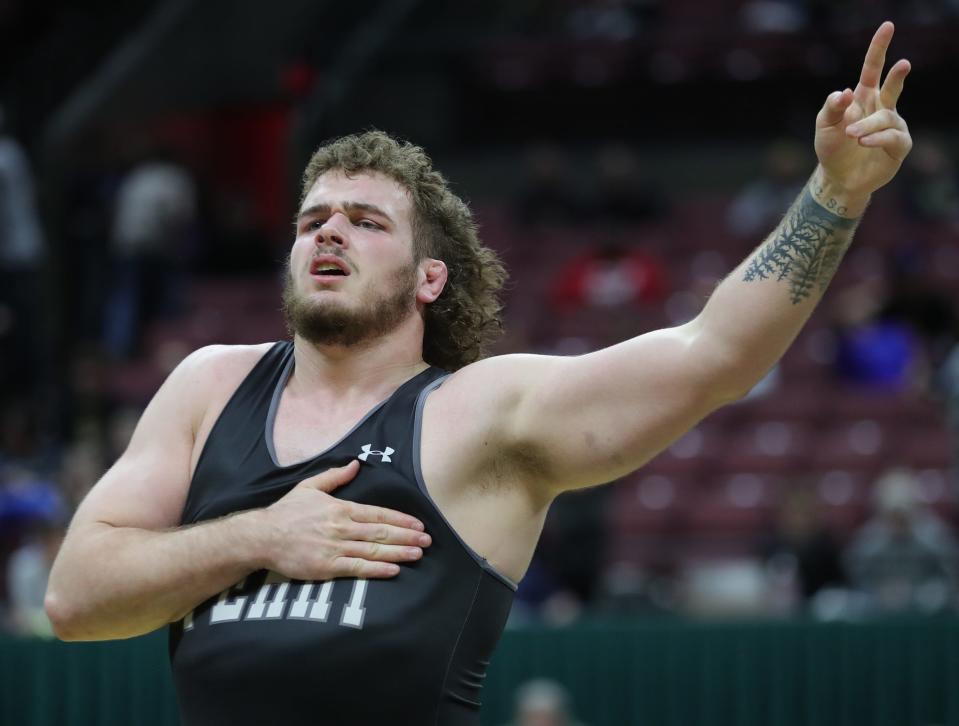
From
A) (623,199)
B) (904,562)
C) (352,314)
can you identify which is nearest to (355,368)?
(352,314)

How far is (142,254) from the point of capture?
43.0 ft

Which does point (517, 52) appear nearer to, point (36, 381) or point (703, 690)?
→ point (36, 381)

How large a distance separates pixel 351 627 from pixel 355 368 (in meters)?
0.65

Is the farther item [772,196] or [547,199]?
[547,199]

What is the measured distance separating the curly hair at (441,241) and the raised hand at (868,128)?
103cm

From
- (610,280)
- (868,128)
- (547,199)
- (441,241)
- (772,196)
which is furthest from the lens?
(547,199)

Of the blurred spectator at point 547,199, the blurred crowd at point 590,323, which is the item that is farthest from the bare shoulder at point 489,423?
the blurred spectator at point 547,199

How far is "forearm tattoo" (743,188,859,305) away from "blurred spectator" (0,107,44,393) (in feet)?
28.1

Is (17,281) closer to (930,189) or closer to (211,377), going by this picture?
(930,189)

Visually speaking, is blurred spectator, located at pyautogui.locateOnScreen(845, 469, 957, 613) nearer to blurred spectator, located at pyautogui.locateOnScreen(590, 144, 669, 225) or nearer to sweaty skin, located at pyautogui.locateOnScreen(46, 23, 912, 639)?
blurred spectator, located at pyautogui.locateOnScreen(590, 144, 669, 225)

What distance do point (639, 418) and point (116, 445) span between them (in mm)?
8127

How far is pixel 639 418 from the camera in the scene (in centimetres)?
309

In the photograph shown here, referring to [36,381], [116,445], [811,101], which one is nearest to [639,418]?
[116,445]

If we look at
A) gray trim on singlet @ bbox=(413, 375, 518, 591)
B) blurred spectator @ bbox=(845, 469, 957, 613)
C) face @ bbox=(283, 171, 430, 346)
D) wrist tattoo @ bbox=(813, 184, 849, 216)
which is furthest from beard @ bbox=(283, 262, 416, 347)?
blurred spectator @ bbox=(845, 469, 957, 613)
